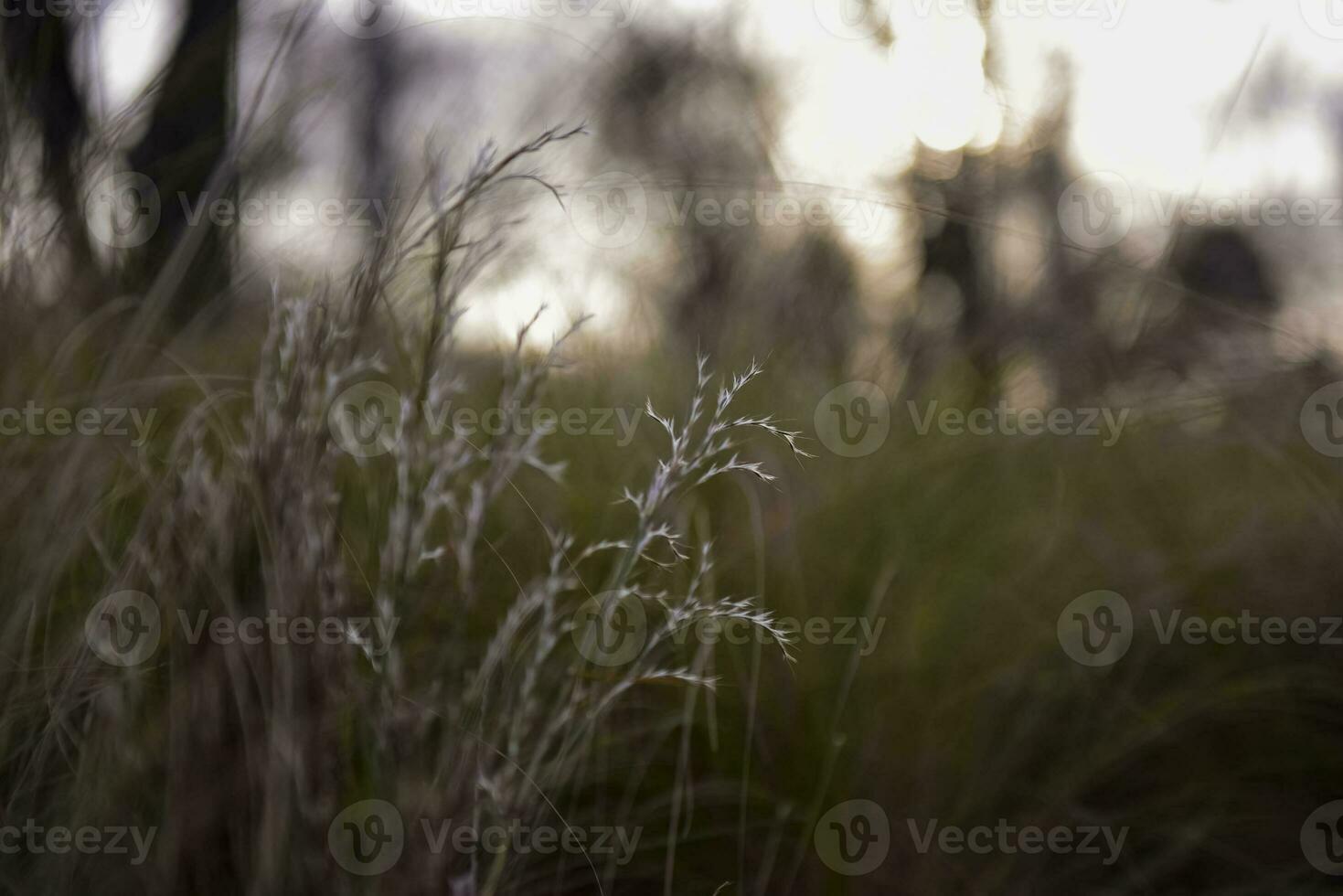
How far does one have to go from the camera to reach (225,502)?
803 millimetres

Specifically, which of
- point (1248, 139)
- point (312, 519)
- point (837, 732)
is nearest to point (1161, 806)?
point (837, 732)

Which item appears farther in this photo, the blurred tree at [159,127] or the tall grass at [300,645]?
the blurred tree at [159,127]

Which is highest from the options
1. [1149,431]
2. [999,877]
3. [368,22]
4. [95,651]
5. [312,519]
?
[368,22]

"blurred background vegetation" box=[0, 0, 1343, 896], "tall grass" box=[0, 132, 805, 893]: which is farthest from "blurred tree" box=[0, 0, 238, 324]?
"tall grass" box=[0, 132, 805, 893]

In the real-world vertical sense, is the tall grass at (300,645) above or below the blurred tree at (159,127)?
below

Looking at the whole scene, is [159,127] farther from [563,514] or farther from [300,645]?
[300,645]

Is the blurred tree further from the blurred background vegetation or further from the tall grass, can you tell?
the tall grass

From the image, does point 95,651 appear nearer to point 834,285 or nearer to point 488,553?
point 488,553

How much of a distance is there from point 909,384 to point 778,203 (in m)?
0.55

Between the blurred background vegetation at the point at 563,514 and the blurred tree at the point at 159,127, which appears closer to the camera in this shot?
the blurred background vegetation at the point at 563,514

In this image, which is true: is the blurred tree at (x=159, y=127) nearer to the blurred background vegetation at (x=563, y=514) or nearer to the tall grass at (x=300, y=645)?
the blurred background vegetation at (x=563, y=514)

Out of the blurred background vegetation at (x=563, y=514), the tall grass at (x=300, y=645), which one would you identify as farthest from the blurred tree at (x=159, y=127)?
the tall grass at (x=300, y=645)

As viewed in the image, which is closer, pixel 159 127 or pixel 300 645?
pixel 300 645

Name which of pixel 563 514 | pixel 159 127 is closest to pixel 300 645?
→ pixel 563 514
